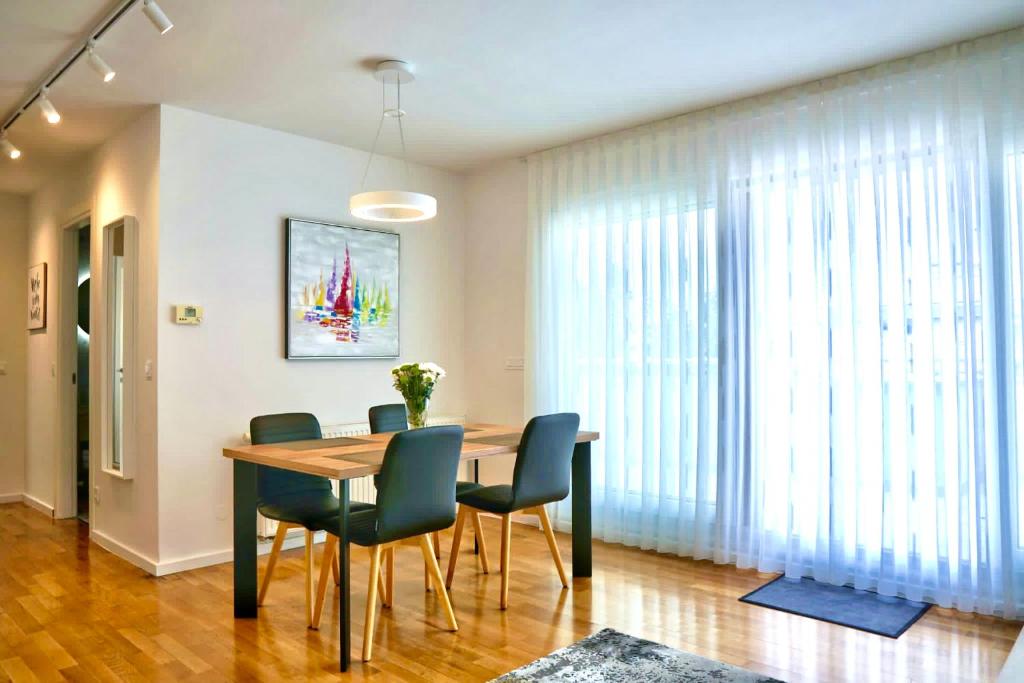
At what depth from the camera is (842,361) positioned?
3740 millimetres

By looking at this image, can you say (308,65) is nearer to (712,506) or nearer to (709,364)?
(709,364)

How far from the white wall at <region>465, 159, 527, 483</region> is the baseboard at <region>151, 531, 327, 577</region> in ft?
5.12

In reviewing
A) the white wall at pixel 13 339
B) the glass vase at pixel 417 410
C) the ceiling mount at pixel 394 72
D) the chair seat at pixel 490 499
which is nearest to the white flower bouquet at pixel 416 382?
the glass vase at pixel 417 410

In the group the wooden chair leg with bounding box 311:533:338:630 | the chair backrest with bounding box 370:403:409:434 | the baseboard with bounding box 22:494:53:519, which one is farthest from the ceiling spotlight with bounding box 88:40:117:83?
the baseboard with bounding box 22:494:53:519

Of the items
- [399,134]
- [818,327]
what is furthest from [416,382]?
[818,327]

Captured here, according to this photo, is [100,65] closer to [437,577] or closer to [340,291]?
[340,291]

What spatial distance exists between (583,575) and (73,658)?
2.43m

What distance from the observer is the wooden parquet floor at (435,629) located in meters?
2.78

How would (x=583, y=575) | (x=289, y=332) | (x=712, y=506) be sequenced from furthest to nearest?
(x=289, y=332), (x=712, y=506), (x=583, y=575)

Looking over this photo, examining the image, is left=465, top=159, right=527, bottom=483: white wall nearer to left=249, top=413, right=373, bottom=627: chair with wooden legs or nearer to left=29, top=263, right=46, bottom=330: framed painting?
left=249, top=413, right=373, bottom=627: chair with wooden legs

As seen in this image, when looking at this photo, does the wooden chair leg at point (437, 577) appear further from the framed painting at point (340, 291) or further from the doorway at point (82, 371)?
the doorway at point (82, 371)

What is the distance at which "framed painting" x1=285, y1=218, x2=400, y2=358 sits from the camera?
15.5 ft

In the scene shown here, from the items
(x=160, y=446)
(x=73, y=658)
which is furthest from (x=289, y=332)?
(x=73, y=658)

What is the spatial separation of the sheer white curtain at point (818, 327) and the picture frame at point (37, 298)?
4.33 m
